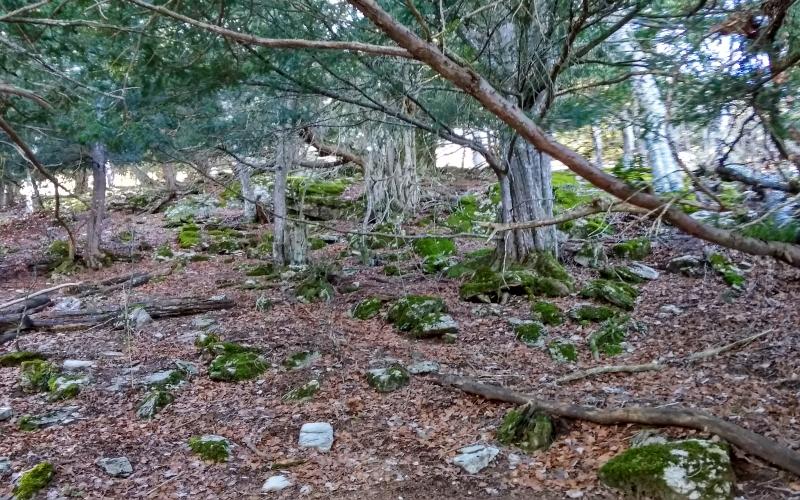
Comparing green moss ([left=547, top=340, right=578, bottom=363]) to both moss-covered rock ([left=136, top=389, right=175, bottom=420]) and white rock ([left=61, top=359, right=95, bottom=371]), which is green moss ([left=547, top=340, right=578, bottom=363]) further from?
white rock ([left=61, top=359, right=95, bottom=371])

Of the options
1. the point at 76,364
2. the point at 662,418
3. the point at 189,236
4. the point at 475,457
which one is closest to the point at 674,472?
the point at 662,418

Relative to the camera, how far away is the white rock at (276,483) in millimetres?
4129

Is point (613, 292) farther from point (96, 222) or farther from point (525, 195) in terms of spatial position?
point (96, 222)

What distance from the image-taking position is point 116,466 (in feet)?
14.7

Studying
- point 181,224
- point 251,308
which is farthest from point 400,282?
point 181,224

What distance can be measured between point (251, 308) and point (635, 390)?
5.51m

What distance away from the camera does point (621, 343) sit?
6.02m

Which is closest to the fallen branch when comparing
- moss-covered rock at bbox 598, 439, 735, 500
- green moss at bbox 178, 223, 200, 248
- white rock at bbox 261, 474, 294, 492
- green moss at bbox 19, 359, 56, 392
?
moss-covered rock at bbox 598, 439, 735, 500

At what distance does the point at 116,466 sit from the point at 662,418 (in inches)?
163

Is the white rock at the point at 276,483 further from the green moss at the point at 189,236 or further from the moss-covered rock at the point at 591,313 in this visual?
the green moss at the point at 189,236

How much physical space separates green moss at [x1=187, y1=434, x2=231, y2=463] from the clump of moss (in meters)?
3.87

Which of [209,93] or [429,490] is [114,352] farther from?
[429,490]

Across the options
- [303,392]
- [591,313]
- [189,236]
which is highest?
[189,236]

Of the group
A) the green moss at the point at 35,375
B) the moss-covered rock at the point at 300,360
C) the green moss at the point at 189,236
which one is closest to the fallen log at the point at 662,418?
the moss-covered rock at the point at 300,360
